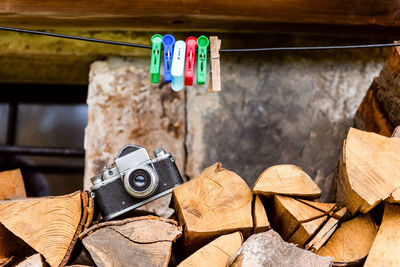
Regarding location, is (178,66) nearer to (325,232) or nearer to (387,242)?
(325,232)

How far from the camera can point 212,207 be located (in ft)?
3.86

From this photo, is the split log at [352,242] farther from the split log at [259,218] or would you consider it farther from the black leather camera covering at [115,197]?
the black leather camera covering at [115,197]

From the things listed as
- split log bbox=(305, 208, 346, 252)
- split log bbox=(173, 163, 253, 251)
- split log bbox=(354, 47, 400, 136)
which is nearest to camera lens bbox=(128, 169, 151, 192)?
split log bbox=(173, 163, 253, 251)

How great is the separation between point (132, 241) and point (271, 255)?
0.35 metres

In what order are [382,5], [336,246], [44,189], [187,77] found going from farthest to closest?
[44,189], [382,5], [187,77], [336,246]

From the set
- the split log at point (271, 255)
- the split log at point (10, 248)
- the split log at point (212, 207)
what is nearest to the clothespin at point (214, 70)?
the split log at point (212, 207)

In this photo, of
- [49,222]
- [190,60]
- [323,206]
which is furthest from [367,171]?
[49,222]

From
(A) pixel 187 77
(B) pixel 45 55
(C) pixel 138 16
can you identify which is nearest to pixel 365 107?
(A) pixel 187 77

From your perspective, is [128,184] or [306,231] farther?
[128,184]

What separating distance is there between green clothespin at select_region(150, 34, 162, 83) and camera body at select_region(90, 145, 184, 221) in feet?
0.75

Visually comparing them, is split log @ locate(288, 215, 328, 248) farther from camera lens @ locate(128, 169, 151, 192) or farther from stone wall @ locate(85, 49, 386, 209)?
stone wall @ locate(85, 49, 386, 209)

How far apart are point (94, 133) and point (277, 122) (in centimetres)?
73

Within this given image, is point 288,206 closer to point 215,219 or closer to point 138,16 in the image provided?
point 215,219

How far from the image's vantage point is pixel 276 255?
3.31 feet
